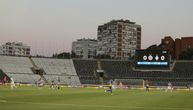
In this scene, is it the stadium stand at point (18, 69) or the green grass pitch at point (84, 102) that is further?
the stadium stand at point (18, 69)

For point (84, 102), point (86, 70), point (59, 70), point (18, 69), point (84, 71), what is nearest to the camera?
point (84, 102)

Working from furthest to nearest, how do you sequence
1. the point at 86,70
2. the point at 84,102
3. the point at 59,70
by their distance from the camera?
the point at 86,70, the point at 59,70, the point at 84,102

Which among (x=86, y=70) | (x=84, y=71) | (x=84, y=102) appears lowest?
(x=84, y=102)

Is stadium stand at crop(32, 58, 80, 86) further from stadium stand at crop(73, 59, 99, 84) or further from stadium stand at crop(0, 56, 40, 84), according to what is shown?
stadium stand at crop(0, 56, 40, 84)

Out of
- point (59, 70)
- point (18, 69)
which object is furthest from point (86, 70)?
point (18, 69)

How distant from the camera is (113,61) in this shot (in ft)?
412

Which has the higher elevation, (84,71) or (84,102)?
(84,71)

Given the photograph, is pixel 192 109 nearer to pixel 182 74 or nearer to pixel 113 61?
pixel 182 74

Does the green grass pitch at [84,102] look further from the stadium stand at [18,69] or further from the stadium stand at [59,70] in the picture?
the stadium stand at [59,70]

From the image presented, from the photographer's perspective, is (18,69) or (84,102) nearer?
(84,102)

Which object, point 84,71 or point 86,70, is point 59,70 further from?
point 86,70

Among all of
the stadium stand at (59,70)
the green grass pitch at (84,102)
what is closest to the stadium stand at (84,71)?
the stadium stand at (59,70)

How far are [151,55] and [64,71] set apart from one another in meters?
30.9

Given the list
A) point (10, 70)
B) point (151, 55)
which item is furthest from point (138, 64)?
point (10, 70)
